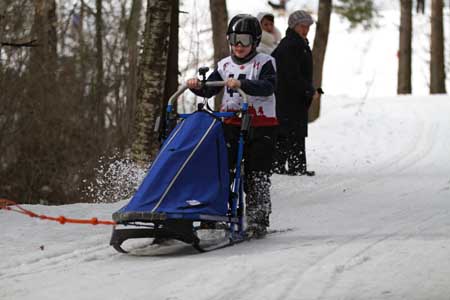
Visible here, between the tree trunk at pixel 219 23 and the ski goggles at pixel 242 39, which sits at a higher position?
the tree trunk at pixel 219 23

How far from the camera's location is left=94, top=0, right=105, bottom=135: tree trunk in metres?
17.5

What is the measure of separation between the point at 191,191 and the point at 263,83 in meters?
1.20

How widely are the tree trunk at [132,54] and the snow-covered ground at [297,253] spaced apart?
4.98 meters

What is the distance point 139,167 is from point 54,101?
14.6 ft

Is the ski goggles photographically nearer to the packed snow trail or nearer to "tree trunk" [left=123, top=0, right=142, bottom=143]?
the packed snow trail

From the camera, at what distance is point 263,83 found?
771 centimetres

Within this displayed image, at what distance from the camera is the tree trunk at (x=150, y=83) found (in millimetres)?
11914

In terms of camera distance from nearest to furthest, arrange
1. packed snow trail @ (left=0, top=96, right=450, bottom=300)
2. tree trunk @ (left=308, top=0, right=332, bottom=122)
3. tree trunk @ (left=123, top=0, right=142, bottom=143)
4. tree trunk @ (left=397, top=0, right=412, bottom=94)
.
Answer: packed snow trail @ (left=0, top=96, right=450, bottom=300), tree trunk @ (left=123, top=0, right=142, bottom=143), tree trunk @ (left=308, top=0, right=332, bottom=122), tree trunk @ (left=397, top=0, right=412, bottom=94)

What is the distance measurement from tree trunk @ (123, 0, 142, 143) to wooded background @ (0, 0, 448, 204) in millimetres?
24

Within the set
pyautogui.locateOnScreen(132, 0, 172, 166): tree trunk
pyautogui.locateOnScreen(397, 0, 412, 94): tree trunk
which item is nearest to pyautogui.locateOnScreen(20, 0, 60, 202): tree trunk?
pyautogui.locateOnScreen(132, 0, 172, 166): tree trunk

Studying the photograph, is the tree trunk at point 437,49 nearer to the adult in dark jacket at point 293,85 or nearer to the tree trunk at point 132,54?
the tree trunk at point 132,54

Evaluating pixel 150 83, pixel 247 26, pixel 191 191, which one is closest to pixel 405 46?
pixel 150 83

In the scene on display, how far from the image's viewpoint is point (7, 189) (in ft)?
50.3

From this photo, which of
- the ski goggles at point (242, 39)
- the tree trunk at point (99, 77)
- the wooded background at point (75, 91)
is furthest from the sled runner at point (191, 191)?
the tree trunk at point (99, 77)
